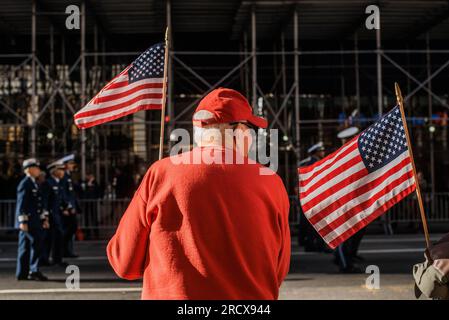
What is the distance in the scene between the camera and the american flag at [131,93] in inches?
226

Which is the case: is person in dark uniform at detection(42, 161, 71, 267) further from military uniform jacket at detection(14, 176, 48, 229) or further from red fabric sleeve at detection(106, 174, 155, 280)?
red fabric sleeve at detection(106, 174, 155, 280)

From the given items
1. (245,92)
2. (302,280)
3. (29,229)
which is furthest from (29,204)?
(245,92)

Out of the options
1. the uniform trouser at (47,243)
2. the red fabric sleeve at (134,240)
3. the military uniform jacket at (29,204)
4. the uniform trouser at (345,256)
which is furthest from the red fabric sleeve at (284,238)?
the uniform trouser at (47,243)

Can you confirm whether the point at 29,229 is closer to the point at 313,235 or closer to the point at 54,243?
the point at 54,243

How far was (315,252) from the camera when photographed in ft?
42.3

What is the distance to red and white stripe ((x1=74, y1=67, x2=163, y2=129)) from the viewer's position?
5.81 m

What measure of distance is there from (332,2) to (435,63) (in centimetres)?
629

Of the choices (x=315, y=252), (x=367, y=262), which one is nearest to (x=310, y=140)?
(x=315, y=252)

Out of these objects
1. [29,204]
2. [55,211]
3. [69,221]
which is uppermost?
[29,204]

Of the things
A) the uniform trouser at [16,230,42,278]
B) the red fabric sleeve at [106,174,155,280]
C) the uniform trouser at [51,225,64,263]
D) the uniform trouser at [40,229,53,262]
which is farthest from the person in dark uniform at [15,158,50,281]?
the red fabric sleeve at [106,174,155,280]

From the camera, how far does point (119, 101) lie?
5910 millimetres

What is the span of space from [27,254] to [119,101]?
508 cm

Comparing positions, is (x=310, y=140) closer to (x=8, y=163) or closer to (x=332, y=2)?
(x=332, y=2)

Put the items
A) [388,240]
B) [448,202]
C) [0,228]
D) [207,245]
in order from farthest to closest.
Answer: [448,202] < [0,228] < [388,240] < [207,245]
